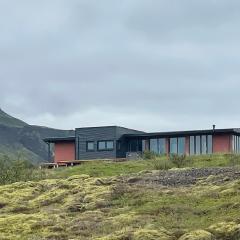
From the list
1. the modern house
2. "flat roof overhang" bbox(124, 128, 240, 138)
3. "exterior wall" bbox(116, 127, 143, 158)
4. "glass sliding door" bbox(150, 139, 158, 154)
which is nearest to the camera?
"flat roof overhang" bbox(124, 128, 240, 138)

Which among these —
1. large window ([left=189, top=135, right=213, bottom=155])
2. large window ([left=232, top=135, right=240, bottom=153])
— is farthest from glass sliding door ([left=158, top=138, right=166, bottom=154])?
large window ([left=232, top=135, right=240, bottom=153])

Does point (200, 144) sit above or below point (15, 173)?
above

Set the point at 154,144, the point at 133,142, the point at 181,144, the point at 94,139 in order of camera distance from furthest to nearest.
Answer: the point at 94,139 < the point at 133,142 < the point at 154,144 < the point at 181,144

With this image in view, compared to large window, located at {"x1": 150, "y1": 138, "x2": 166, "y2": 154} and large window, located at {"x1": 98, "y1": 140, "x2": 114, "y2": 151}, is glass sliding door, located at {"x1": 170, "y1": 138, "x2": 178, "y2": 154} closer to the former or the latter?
large window, located at {"x1": 150, "y1": 138, "x2": 166, "y2": 154}

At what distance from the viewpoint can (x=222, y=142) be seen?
230ft

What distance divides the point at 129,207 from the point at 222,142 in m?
51.7

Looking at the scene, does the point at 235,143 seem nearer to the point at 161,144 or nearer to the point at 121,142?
the point at 161,144

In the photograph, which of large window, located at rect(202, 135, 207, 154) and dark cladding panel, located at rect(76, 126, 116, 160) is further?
dark cladding panel, located at rect(76, 126, 116, 160)

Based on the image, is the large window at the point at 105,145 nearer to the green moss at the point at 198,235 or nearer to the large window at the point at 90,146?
the large window at the point at 90,146

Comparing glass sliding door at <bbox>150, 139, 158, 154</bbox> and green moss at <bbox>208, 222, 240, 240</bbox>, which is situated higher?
glass sliding door at <bbox>150, 139, 158, 154</bbox>

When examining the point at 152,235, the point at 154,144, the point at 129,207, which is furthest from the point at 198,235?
the point at 154,144

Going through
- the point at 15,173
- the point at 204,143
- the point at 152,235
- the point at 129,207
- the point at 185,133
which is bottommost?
the point at 152,235

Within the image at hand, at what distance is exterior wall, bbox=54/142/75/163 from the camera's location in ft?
258

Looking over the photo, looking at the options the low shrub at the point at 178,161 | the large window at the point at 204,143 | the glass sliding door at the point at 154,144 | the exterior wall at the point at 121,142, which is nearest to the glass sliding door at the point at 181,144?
the large window at the point at 204,143
